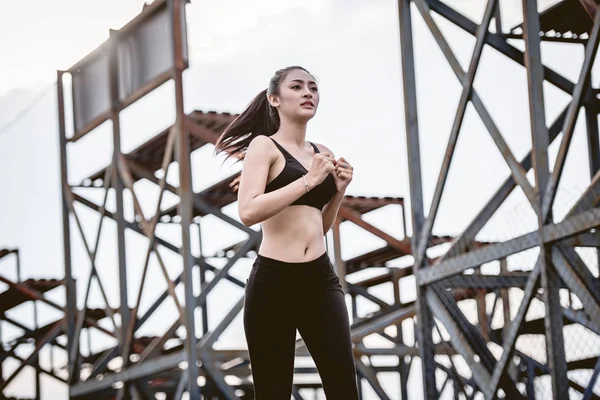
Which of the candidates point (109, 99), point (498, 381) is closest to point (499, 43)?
point (498, 381)

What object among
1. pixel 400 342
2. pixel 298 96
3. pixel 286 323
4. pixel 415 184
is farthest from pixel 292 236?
pixel 400 342

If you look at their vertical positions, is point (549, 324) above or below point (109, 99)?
below

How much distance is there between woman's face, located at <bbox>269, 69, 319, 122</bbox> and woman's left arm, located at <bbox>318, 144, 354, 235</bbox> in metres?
0.24

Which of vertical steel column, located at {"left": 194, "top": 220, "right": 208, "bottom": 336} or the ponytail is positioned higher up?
vertical steel column, located at {"left": 194, "top": 220, "right": 208, "bottom": 336}

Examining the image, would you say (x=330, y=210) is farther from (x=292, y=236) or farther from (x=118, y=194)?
(x=118, y=194)

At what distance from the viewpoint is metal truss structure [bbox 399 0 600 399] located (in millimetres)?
10055

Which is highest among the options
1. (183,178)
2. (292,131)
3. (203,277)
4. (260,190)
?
(203,277)

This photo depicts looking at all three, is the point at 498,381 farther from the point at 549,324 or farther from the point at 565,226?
the point at 565,226

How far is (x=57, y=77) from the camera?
22.2 m

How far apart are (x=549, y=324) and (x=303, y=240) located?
598cm

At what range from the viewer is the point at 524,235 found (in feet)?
34.9

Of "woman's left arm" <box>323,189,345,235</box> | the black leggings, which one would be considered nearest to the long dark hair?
"woman's left arm" <box>323,189,345,235</box>

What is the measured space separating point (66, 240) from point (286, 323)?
61.5 feet

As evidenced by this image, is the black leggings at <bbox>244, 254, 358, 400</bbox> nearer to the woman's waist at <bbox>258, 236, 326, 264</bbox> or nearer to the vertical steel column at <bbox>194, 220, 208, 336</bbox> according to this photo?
the woman's waist at <bbox>258, 236, 326, 264</bbox>
